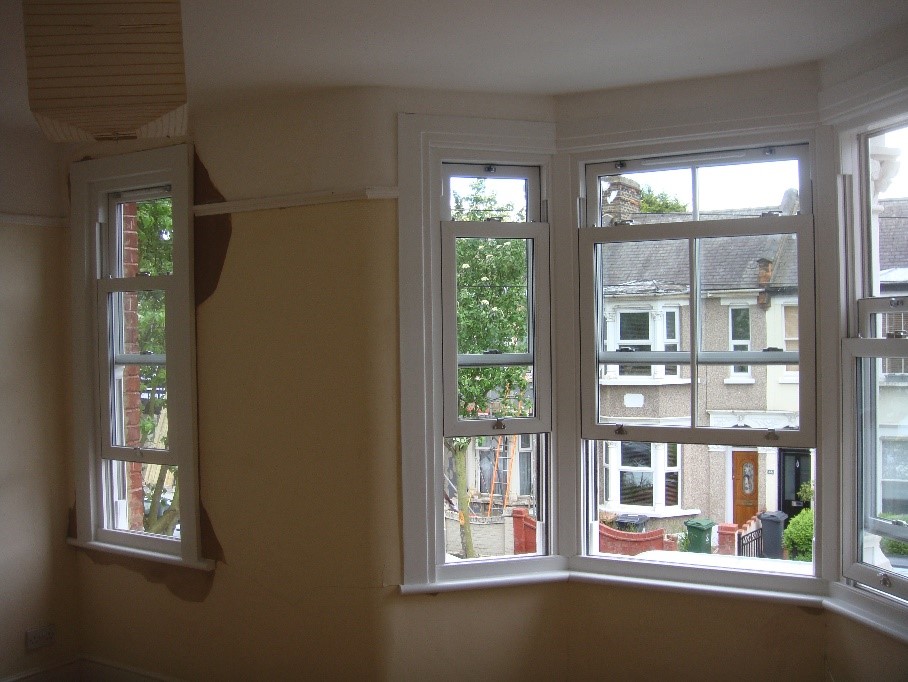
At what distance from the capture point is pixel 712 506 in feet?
9.60

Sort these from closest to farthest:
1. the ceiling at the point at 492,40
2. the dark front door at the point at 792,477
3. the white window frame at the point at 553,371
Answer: the ceiling at the point at 492,40, the dark front door at the point at 792,477, the white window frame at the point at 553,371

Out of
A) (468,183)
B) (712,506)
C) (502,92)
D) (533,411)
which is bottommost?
(712,506)

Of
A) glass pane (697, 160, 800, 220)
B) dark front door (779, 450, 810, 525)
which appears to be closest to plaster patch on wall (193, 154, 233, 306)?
glass pane (697, 160, 800, 220)

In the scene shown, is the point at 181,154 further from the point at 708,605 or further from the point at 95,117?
the point at 708,605

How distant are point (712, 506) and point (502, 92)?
1891 mm

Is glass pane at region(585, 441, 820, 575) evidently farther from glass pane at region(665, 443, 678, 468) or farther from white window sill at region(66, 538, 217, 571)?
white window sill at region(66, 538, 217, 571)

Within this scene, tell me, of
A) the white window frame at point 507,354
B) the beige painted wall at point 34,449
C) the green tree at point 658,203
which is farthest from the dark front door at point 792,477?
the beige painted wall at point 34,449

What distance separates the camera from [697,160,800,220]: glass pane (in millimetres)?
2809

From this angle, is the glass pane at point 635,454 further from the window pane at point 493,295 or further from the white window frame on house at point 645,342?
the window pane at point 493,295

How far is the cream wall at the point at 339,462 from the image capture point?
288cm

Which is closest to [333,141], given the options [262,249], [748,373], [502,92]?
[262,249]

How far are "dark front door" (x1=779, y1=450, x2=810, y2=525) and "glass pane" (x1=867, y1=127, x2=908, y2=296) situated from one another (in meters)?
0.67

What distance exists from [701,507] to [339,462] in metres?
1.48

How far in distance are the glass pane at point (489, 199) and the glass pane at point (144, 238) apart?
4.31ft
